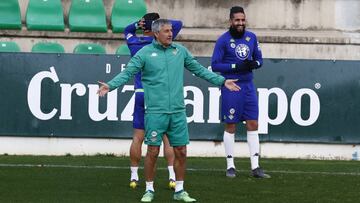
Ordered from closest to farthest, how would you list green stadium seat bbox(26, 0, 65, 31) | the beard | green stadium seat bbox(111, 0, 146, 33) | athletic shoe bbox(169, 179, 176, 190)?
athletic shoe bbox(169, 179, 176, 190)
the beard
green stadium seat bbox(26, 0, 65, 31)
green stadium seat bbox(111, 0, 146, 33)

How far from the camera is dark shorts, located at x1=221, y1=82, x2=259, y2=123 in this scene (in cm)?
1338

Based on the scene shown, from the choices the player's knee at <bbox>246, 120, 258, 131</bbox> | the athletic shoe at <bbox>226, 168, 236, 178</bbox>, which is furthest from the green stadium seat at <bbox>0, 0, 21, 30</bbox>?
the athletic shoe at <bbox>226, 168, 236, 178</bbox>

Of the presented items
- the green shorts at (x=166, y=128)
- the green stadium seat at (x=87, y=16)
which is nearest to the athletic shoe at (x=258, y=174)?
the green shorts at (x=166, y=128)

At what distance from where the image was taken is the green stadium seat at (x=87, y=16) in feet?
67.8

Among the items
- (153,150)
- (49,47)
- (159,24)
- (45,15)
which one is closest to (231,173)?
(153,150)

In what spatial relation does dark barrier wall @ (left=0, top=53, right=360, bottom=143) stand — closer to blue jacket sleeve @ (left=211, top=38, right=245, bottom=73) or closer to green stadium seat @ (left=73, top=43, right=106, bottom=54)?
green stadium seat @ (left=73, top=43, right=106, bottom=54)

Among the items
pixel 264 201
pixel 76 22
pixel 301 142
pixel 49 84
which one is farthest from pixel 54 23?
pixel 264 201

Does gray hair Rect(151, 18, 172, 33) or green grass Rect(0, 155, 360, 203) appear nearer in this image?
gray hair Rect(151, 18, 172, 33)

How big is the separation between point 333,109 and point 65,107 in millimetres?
4442

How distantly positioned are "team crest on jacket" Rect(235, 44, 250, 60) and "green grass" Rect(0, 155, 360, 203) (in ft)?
5.11

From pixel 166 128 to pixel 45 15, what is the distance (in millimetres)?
10710

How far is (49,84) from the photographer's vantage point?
16.9m

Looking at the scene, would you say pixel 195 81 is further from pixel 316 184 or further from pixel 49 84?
pixel 316 184

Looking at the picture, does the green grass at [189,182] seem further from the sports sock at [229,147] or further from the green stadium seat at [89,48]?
the green stadium seat at [89,48]
